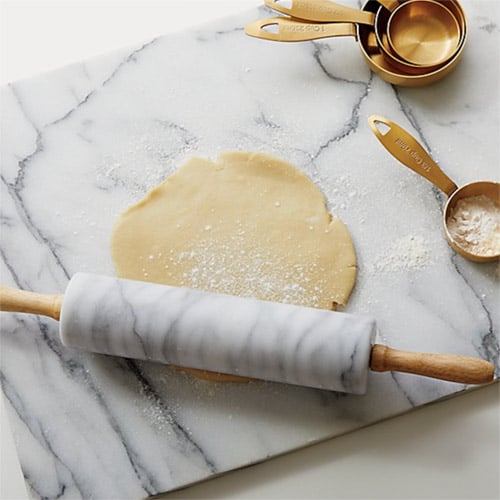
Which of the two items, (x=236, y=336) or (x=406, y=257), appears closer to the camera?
(x=236, y=336)

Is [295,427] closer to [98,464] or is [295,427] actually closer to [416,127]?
[98,464]

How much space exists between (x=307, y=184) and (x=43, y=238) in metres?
0.41

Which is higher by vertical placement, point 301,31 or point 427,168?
point 301,31

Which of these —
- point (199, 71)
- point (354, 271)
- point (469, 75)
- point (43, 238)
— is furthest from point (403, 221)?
point (43, 238)

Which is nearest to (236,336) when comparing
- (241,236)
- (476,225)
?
(241,236)

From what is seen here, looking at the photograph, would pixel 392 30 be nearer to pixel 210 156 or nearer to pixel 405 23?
pixel 405 23

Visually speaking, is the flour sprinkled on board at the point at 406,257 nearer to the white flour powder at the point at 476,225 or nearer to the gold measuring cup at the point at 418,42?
the white flour powder at the point at 476,225

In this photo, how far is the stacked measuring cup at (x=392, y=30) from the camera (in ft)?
4.50

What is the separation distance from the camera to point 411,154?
132cm

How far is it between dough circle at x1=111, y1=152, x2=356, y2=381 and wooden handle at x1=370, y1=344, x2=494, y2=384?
0.12m

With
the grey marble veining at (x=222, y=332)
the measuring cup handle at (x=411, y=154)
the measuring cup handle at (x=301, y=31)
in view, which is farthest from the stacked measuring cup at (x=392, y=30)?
the grey marble veining at (x=222, y=332)

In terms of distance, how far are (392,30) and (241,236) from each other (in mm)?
398

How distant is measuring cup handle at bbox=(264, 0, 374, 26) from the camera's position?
4.50 feet

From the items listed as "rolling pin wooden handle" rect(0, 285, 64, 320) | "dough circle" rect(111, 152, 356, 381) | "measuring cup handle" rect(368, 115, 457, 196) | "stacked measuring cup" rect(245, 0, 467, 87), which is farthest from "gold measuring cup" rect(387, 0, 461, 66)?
"rolling pin wooden handle" rect(0, 285, 64, 320)
